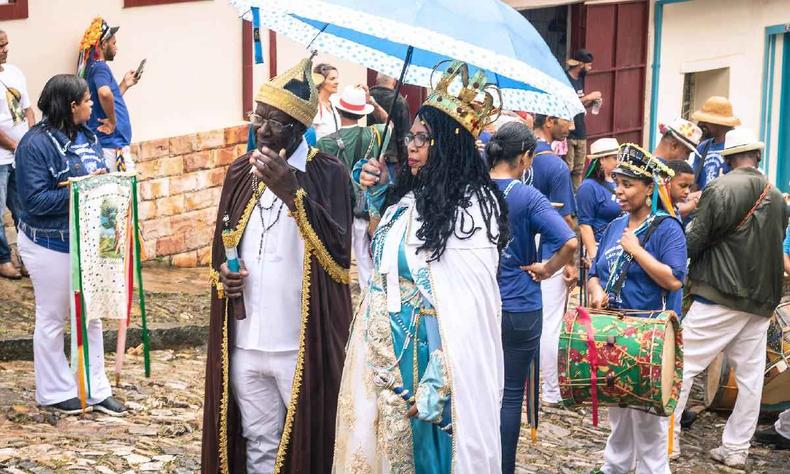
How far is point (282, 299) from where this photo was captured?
594 centimetres

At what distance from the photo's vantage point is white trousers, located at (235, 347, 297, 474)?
5977 mm

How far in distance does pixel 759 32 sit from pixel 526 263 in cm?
1439

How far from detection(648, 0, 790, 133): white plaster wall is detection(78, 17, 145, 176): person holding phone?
964cm

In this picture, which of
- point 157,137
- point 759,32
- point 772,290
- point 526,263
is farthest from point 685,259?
point 759,32

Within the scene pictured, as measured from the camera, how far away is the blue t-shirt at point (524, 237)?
682cm

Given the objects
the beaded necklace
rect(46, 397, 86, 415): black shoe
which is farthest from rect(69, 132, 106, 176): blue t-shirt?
the beaded necklace

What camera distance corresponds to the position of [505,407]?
6.94 meters

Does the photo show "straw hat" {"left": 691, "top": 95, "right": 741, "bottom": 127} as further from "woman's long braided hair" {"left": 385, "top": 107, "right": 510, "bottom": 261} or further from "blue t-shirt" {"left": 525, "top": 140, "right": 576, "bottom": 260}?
"woman's long braided hair" {"left": 385, "top": 107, "right": 510, "bottom": 261}

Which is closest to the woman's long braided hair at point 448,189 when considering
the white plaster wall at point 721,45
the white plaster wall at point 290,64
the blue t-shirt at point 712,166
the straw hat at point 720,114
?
the blue t-shirt at point 712,166

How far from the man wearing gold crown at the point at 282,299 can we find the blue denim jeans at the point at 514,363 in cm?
115

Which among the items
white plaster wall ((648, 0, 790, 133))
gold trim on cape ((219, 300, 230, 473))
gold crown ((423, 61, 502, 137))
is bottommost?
gold trim on cape ((219, 300, 230, 473))

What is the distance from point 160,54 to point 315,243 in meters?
6.49

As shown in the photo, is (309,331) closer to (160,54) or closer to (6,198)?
(6,198)

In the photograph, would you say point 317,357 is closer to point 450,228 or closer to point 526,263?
point 450,228
